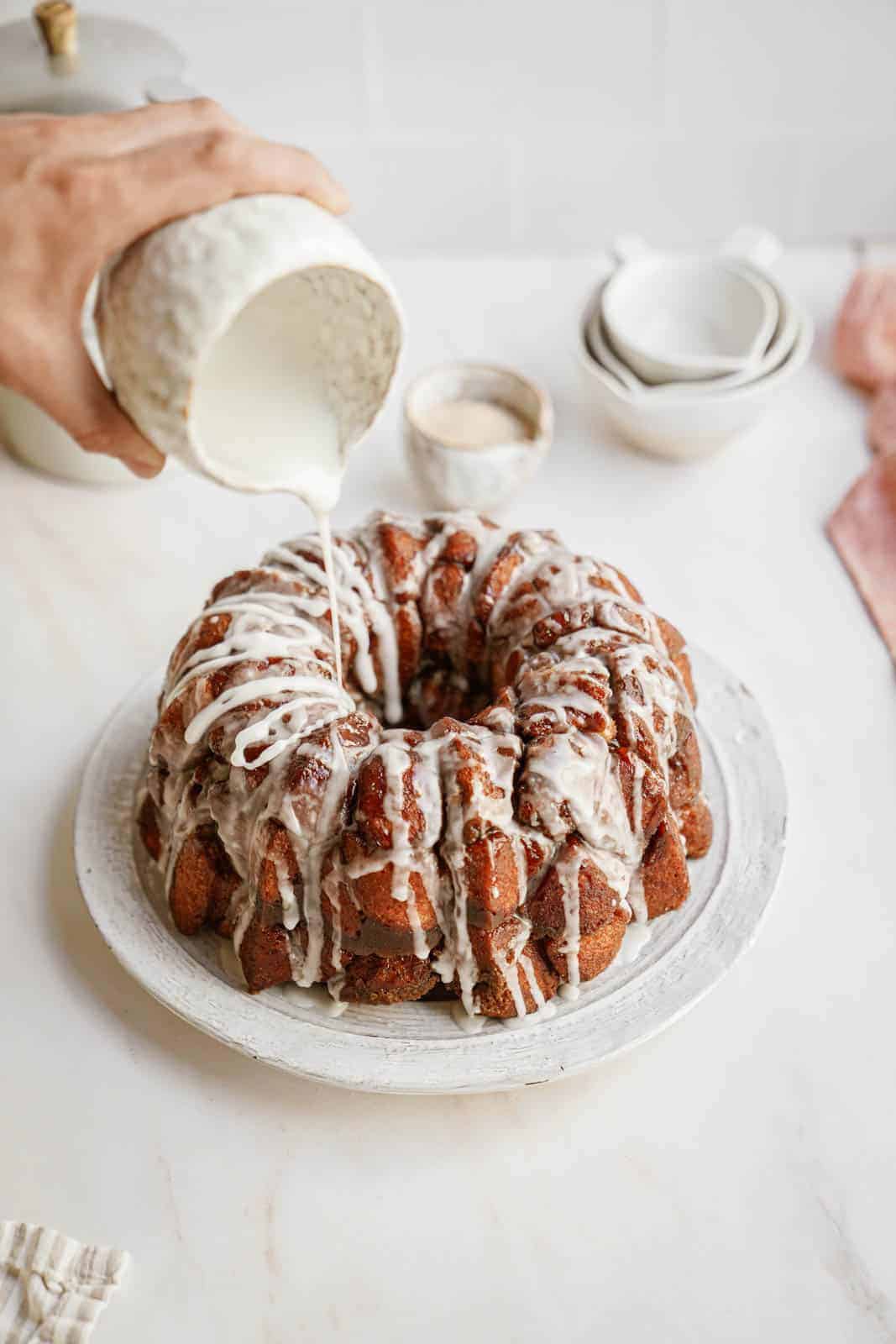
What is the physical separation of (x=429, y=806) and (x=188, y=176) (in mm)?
586

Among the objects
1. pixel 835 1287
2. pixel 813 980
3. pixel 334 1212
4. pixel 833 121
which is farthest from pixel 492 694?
pixel 833 121

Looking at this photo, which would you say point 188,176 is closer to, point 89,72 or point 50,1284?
point 89,72

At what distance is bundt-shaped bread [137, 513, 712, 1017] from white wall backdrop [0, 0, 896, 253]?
1.24 metres

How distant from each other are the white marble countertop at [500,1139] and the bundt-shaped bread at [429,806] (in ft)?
0.43

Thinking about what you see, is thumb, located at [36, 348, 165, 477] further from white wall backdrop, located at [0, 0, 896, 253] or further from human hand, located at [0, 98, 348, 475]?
white wall backdrop, located at [0, 0, 896, 253]

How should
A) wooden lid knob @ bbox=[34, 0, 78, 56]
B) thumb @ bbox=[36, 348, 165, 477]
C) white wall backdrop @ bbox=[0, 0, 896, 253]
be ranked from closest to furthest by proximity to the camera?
thumb @ bbox=[36, 348, 165, 477] < wooden lid knob @ bbox=[34, 0, 78, 56] < white wall backdrop @ bbox=[0, 0, 896, 253]

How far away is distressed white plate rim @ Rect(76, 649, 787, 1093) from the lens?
130 centimetres

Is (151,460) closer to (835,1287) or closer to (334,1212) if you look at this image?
(334,1212)

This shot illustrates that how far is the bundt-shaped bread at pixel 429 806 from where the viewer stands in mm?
1307

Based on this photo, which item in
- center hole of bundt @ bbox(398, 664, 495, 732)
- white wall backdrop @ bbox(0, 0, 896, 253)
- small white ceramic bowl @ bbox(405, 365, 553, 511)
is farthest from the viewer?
white wall backdrop @ bbox(0, 0, 896, 253)

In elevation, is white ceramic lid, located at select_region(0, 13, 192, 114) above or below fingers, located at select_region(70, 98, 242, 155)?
below

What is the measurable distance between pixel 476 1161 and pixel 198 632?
23.9 inches

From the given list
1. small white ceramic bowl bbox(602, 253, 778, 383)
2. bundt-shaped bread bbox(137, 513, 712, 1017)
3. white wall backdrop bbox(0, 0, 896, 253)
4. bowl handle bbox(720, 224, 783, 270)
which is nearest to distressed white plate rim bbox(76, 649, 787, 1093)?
bundt-shaped bread bbox(137, 513, 712, 1017)

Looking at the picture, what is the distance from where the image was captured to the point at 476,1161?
1329 mm
